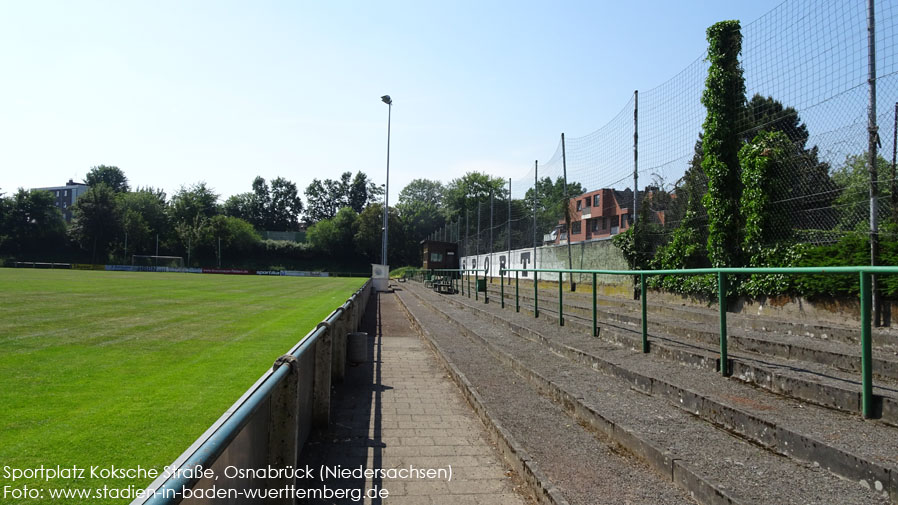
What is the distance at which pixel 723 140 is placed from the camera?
10062mm

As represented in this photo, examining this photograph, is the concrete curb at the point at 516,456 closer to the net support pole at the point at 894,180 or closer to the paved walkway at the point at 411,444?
the paved walkway at the point at 411,444

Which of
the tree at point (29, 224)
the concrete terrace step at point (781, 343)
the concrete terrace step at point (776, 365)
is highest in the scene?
the tree at point (29, 224)

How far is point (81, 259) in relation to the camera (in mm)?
76688

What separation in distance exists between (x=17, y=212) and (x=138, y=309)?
272ft

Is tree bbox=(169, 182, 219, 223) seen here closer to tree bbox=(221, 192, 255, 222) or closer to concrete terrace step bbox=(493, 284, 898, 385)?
tree bbox=(221, 192, 255, 222)

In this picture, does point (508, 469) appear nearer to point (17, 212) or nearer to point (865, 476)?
point (865, 476)

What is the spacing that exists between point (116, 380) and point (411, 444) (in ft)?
13.0

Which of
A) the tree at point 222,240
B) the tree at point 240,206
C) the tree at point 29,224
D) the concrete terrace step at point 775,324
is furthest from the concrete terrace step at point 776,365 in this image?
the tree at point 240,206

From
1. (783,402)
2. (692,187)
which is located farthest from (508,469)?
(692,187)

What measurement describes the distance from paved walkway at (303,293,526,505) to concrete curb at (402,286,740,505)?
0.77 metres

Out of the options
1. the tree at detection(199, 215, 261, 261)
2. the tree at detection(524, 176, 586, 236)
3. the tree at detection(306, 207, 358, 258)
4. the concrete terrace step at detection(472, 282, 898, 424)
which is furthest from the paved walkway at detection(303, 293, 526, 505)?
the tree at detection(199, 215, 261, 261)

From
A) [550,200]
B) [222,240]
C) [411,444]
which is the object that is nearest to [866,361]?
[411,444]

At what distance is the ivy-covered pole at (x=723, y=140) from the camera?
32.0 ft

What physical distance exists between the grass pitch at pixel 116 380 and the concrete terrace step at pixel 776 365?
4434mm
